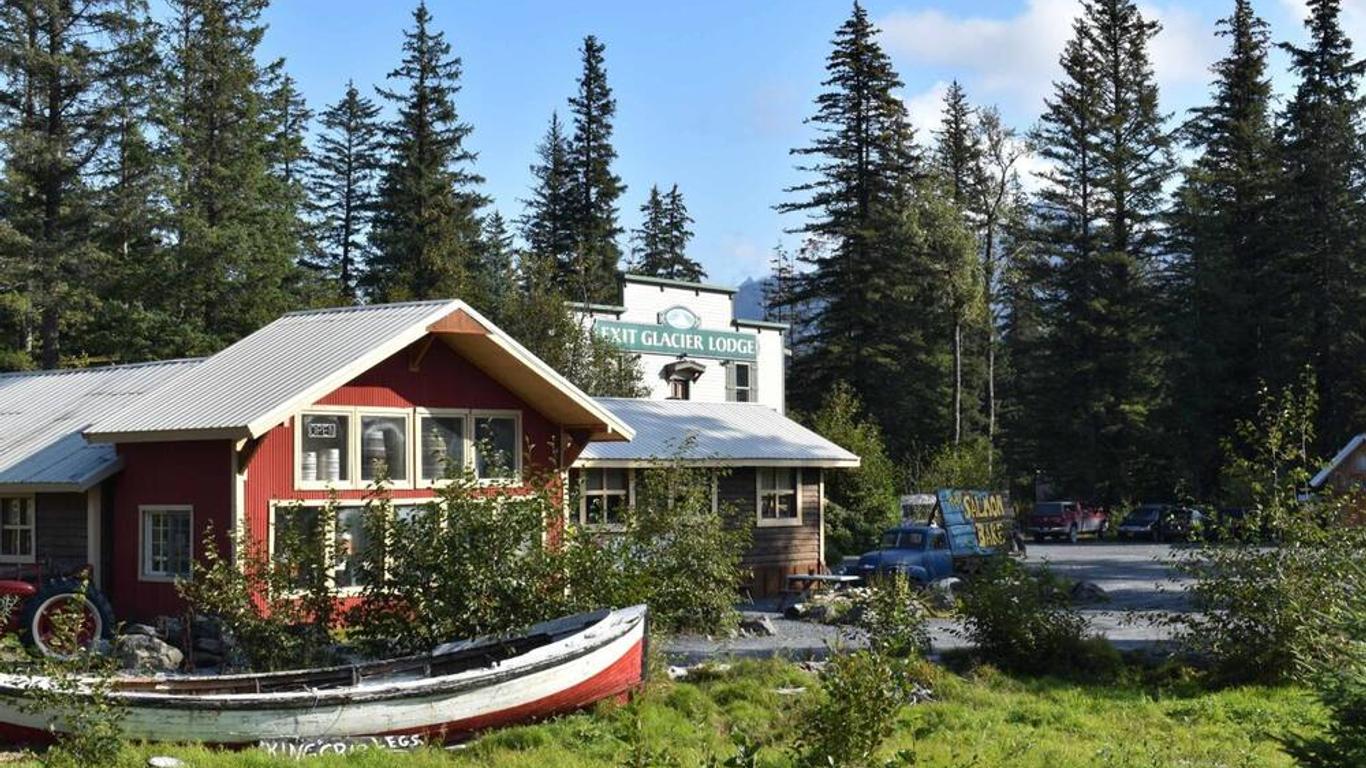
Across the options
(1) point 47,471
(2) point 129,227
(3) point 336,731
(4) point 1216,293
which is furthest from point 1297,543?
(4) point 1216,293

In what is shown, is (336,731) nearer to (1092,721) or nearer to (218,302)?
(1092,721)

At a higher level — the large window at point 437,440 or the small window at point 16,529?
the large window at point 437,440

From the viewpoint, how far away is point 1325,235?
53531 millimetres

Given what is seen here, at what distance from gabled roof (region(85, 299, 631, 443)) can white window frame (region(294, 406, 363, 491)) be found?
700 millimetres

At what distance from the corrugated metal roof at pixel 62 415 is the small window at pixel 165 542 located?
3.70 ft

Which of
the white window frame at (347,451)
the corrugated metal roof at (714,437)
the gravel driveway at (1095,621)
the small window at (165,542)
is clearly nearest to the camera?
the gravel driveway at (1095,621)

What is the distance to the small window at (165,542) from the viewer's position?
69.4ft

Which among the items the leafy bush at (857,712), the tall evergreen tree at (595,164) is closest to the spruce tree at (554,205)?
the tall evergreen tree at (595,164)

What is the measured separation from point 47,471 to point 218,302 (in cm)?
2221

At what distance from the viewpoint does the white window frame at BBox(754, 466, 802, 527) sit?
30.8 m

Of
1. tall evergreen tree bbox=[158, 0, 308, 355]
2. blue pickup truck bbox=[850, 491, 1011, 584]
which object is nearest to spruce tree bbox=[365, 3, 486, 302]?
tall evergreen tree bbox=[158, 0, 308, 355]

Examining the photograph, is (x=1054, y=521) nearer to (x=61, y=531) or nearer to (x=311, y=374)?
(x=311, y=374)

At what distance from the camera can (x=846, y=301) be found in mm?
63375

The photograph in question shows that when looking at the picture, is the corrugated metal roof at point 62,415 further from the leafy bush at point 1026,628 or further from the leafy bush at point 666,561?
the leafy bush at point 1026,628
